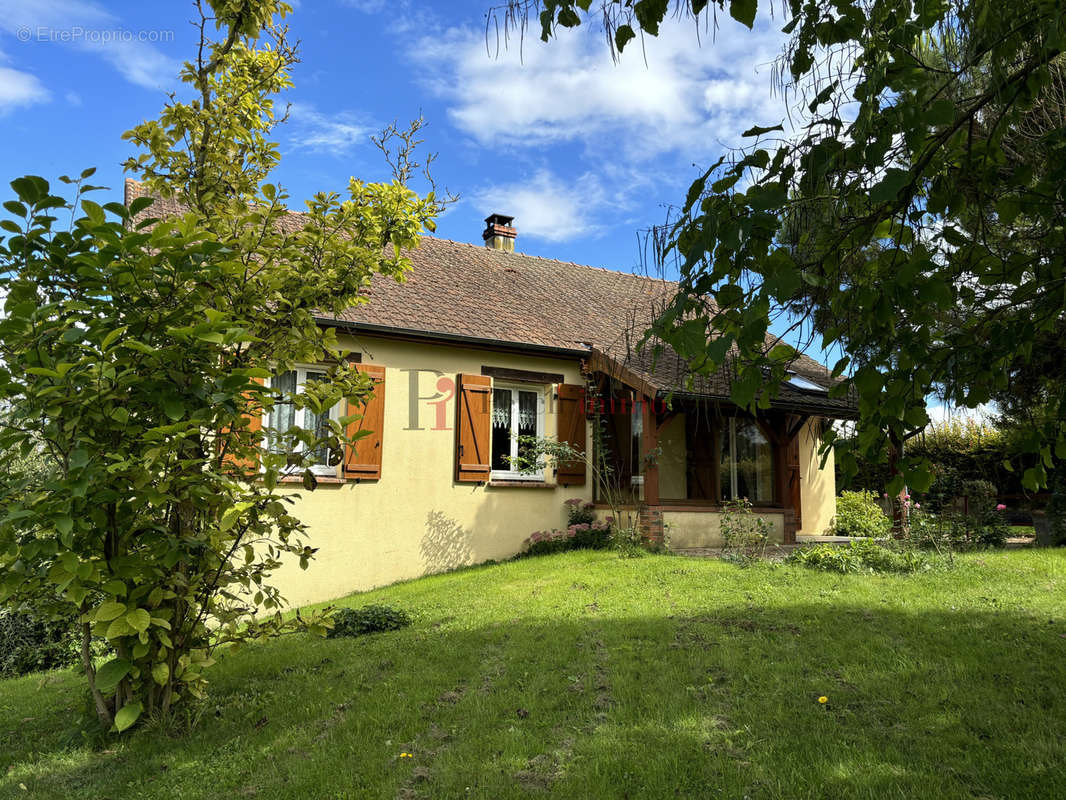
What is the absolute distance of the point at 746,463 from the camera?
1294cm

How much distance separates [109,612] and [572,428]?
8.36m

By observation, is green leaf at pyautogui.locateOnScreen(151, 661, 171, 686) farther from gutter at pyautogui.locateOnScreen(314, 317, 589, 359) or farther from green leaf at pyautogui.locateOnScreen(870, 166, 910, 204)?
gutter at pyautogui.locateOnScreen(314, 317, 589, 359)

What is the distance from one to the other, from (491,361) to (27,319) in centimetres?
792

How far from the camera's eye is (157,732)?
13.7 feet

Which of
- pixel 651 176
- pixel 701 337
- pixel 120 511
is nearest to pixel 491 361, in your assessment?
pixel 120 511

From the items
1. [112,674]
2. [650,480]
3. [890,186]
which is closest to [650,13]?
[890,186]

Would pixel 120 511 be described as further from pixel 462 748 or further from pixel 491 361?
pixel 491 361

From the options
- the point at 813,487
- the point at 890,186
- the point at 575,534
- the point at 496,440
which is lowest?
the point at 575,534

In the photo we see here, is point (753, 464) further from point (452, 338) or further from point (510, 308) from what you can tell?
point (452, 338)

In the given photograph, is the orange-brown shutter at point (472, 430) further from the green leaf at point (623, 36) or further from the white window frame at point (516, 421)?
the green leaf at point (623, 36)

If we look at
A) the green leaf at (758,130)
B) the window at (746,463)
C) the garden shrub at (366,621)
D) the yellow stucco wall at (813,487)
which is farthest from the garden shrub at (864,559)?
the green leaf at (758,130)

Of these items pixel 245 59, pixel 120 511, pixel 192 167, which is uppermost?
pixel 245 59

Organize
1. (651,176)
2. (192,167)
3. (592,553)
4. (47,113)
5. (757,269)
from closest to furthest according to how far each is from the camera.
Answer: (757,269) → (651,176) → (192,167) → (47,113) → (592,553)

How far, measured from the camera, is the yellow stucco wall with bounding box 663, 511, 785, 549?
10930 mm
